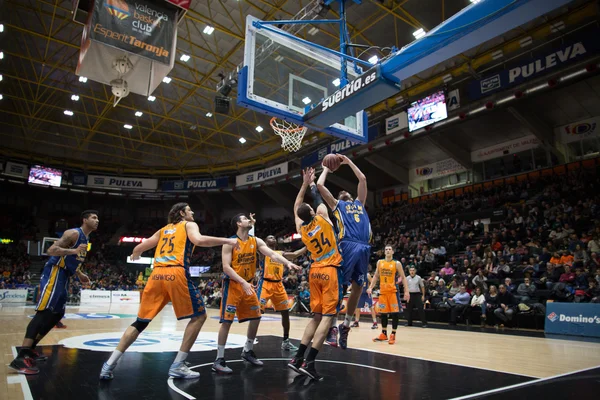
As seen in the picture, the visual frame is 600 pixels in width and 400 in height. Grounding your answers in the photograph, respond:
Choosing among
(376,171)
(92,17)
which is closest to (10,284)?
(92,17)

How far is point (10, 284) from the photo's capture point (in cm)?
2523

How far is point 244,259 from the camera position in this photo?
546 cm

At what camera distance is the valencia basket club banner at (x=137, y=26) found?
27.7 ft

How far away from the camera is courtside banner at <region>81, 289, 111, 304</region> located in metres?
22.1

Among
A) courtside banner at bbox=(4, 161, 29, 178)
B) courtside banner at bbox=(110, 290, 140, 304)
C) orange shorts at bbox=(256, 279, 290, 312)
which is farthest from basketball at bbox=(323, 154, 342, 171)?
courtside banner at bbox=(4, 161, 29, 178)

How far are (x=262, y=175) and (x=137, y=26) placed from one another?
2266 cm

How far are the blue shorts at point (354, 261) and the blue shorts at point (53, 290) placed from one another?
12.1ft

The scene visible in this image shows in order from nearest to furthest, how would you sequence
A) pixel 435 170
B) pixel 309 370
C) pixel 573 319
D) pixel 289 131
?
pixel 309 370, pixel 289 131, pixel 573 319, pixel 435 170

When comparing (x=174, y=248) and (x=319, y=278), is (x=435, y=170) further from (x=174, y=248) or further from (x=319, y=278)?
(x=174, y=248)

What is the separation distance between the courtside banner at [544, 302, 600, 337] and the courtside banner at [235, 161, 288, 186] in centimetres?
2115

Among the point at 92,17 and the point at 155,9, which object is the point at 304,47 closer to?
the point at 155,9

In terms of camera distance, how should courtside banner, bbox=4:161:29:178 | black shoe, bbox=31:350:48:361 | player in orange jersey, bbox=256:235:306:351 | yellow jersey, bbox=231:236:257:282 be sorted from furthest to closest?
courtside banner, bbox=4:161:29:178
player in orange jersey, bbox=256:235:306:351
yellow jersey, bbox=231:236:257:282
black shoe, bbox=31:350:48:361

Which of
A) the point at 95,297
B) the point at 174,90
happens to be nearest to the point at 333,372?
the point at 95,297

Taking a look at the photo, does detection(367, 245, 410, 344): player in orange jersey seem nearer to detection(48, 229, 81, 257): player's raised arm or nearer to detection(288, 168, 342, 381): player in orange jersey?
detection(288, 168, 342, 381): player in orange jersey
